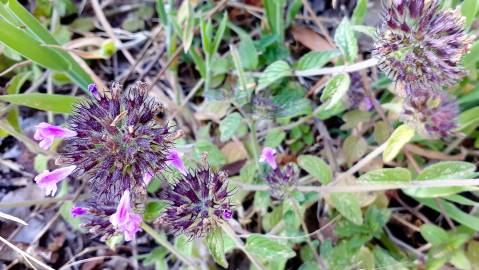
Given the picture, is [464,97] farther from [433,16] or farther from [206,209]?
[206,209]

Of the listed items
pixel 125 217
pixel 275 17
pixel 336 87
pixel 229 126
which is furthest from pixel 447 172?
pixel 125 217

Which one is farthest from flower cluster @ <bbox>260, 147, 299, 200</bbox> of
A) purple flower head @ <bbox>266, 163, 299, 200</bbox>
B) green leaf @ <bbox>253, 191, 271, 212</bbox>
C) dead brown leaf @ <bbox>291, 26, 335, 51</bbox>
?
dead brown leaf @ <bbox>291, 26, 335, 51</bbox>

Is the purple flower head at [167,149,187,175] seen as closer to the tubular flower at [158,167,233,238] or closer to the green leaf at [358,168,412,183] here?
the tubular flower at [158,167,233,238]

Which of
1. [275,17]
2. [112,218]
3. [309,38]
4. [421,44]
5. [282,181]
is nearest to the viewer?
[112,218]

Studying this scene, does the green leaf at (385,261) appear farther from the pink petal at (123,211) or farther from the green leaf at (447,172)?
the pink petal at (123,211)

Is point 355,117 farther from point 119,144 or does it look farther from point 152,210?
point 119,144

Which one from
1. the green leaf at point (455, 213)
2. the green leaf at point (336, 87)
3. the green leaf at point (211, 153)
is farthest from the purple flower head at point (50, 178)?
the green leaf at point (455, 213)
